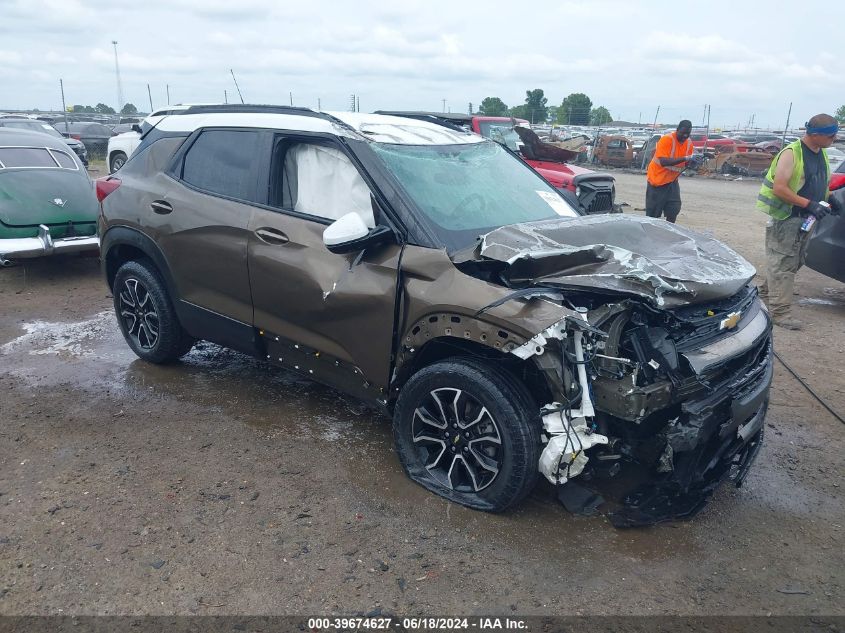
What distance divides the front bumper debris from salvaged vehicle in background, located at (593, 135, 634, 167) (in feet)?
78.1

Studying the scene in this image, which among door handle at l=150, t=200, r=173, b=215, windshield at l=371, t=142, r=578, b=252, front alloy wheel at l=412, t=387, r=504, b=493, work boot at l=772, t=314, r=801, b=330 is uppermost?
windshield at l=371, t=142, r=578, b=252

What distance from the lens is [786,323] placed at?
637cm

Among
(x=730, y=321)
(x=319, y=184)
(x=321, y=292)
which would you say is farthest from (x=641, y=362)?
(x=319, y=184)

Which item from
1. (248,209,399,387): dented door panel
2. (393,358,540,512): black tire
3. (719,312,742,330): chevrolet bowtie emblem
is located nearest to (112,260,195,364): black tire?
(248,209,399,387): dented door panel

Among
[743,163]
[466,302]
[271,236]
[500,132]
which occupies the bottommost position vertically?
[743,163]

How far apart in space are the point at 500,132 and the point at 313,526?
9934 millimetres

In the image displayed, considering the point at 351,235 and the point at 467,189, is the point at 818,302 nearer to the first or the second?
the point at 467,189

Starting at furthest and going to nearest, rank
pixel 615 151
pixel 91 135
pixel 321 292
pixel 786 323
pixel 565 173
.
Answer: pixel 615 151
pixel 91 135
pixel 565 173
pixel 786 323
pixel 321 292

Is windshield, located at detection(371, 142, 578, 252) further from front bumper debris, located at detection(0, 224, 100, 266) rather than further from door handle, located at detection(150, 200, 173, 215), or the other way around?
front bumper debris, located at detection(0, 224, 100, 266)

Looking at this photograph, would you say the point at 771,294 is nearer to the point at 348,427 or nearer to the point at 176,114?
the point at 348,427

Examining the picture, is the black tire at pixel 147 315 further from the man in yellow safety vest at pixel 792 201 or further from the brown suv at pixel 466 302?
the man in yellow safety vest at pixel 792 201

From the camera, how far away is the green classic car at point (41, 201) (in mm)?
7379

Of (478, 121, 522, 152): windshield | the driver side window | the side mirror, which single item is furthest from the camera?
(478, 121, 522, 152): windshield

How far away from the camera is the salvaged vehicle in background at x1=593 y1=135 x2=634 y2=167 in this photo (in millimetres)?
27422
